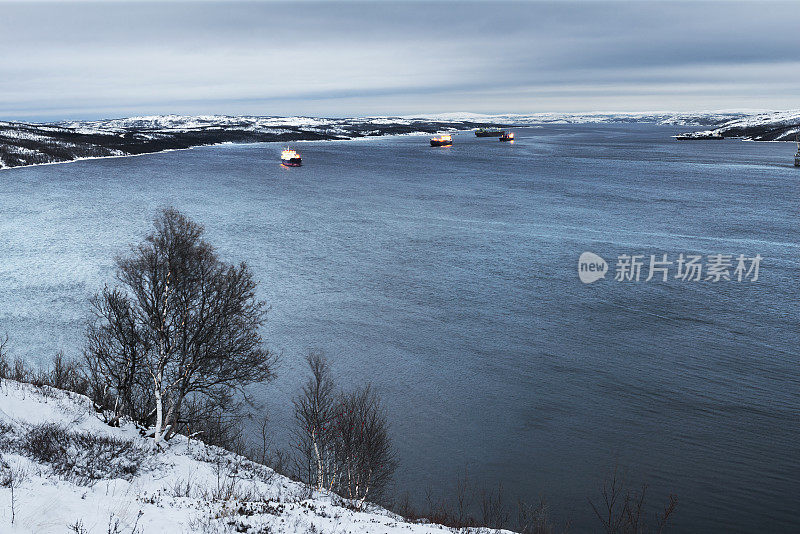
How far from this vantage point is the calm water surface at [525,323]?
22.8 m

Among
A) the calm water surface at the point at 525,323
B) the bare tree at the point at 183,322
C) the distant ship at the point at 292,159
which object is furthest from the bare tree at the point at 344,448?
the distant ship at the point at 292,159

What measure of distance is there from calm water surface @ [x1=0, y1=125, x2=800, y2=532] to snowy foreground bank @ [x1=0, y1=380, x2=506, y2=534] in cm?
660

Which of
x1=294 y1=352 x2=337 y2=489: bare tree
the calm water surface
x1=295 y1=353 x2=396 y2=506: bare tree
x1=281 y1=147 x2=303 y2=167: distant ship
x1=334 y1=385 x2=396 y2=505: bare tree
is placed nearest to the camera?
x1=334 y1=385 x2=396 y2=505: bare tree

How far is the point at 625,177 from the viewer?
102m

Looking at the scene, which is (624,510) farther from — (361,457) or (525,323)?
(525,323)

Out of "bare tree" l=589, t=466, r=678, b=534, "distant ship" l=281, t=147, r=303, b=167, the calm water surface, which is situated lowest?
"bare tree" l=589, t=466, r=678, b=534

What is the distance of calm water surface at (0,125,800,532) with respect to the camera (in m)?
22.8

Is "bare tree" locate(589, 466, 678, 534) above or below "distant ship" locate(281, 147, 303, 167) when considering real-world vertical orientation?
below

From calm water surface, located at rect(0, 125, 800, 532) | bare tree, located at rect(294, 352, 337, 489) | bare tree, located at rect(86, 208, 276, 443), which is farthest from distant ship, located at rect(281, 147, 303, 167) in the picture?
bare tree, located at rect(294, 352, 337, 489)

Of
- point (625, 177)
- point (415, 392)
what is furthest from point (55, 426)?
point (625, 177)

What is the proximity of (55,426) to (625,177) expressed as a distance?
10093cm

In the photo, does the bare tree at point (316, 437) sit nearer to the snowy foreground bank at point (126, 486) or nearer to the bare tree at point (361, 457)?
the bare tree at point (361, 457)

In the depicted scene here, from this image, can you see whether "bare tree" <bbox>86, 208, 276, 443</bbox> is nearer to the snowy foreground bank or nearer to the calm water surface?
the snowy foreground bank

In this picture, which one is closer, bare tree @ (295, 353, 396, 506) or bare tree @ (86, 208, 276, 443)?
bare tree @ (295, 353, 396, 506)
